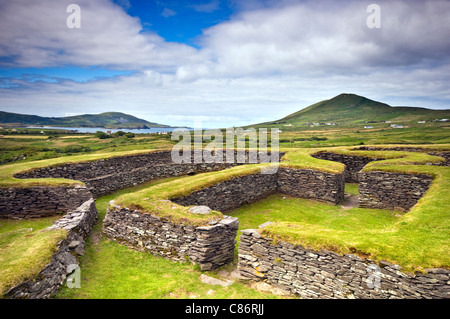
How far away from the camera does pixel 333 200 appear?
18.1 metres

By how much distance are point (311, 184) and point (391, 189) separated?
525cm

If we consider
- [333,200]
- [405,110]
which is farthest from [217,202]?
[405,110]

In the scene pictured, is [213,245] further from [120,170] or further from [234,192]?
[120,170]

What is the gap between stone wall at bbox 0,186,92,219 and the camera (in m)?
16.0

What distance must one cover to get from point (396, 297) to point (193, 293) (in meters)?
6.25

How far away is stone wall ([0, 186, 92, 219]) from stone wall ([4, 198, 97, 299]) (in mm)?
3229

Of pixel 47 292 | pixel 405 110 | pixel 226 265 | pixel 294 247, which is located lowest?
pixel 226 265

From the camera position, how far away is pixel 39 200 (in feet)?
54.4

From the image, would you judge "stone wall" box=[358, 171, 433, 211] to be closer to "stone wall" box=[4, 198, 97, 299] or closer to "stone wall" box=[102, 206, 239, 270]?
"stone wall" box=[102, 206, 239, 270]

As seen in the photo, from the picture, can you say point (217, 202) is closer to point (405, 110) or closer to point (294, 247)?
point (294, 247)
